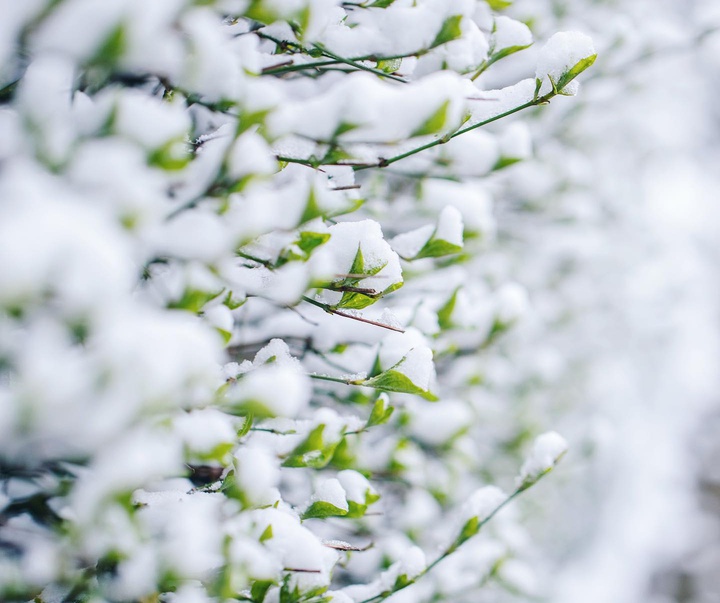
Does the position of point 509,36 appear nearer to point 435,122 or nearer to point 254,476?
point 435,122

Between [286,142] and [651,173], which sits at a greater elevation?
[286,142]

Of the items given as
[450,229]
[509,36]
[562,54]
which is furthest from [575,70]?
[450,229]

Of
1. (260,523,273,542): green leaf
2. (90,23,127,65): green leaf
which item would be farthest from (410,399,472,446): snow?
(90,23,127,65): green leaf

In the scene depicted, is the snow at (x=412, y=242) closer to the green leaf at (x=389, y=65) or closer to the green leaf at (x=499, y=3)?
the green leaf at (x=389, y=65)

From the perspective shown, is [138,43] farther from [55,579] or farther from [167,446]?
[55,579]

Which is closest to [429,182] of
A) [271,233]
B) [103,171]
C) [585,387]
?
[271,233]

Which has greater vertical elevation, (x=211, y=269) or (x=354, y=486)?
→ (x=211, y=269)

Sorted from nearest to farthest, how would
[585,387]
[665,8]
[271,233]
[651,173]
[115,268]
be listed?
[115,268] < [271,233] < [585,387] < [665,8] < [651,173]

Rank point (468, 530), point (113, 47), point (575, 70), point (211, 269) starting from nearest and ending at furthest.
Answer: point (113, 47), point (211, 269), point (575, 70), point (468, 530)
